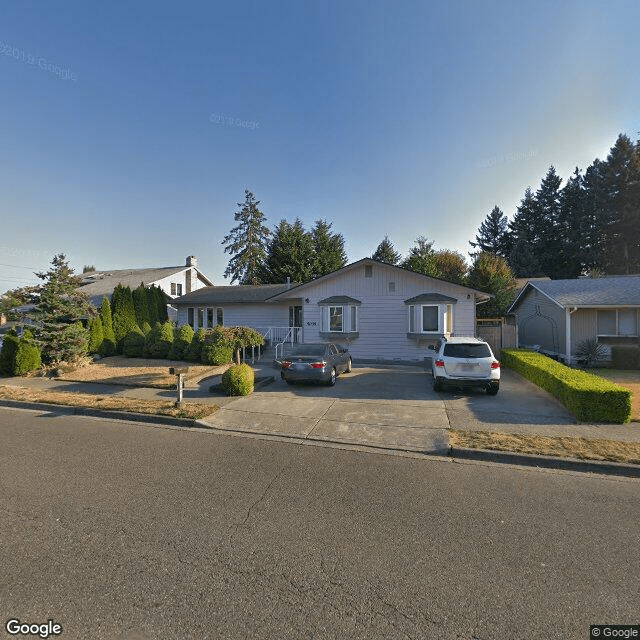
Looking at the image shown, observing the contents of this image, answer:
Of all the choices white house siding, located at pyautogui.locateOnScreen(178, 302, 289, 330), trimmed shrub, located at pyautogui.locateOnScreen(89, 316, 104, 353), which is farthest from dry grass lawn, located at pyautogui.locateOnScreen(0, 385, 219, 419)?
white house siding, located at pyautogui.locateOnScreen(178, 302, 289, 330)

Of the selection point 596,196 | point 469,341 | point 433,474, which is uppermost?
point 596,196

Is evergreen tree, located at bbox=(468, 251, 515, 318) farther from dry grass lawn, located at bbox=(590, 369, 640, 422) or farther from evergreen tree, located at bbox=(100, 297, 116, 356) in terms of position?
evergreen tree, located at bbox=(100, 297, 116, 356)

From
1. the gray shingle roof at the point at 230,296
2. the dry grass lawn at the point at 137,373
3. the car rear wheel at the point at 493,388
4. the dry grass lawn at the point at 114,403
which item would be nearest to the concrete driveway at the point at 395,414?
the car rear wheel at the point at 493,388

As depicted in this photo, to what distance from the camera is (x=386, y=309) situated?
54.5 ft

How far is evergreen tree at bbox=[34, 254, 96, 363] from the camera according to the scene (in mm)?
14328

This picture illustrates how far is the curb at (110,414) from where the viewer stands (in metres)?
Result: 7.45

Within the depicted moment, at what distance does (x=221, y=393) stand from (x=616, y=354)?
55.3 feet

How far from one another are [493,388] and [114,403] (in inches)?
412

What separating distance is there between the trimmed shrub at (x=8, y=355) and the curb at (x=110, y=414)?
221 inches

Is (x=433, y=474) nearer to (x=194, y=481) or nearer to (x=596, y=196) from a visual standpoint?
(x=194, y=481)

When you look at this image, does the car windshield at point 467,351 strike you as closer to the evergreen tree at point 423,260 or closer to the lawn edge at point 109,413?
the lawn edge at point 109,413

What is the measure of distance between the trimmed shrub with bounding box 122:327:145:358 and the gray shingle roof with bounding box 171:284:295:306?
5.53 meters

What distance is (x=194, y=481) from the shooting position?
464 cm

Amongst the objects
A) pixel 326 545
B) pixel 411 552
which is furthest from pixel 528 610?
pixel 326 545
